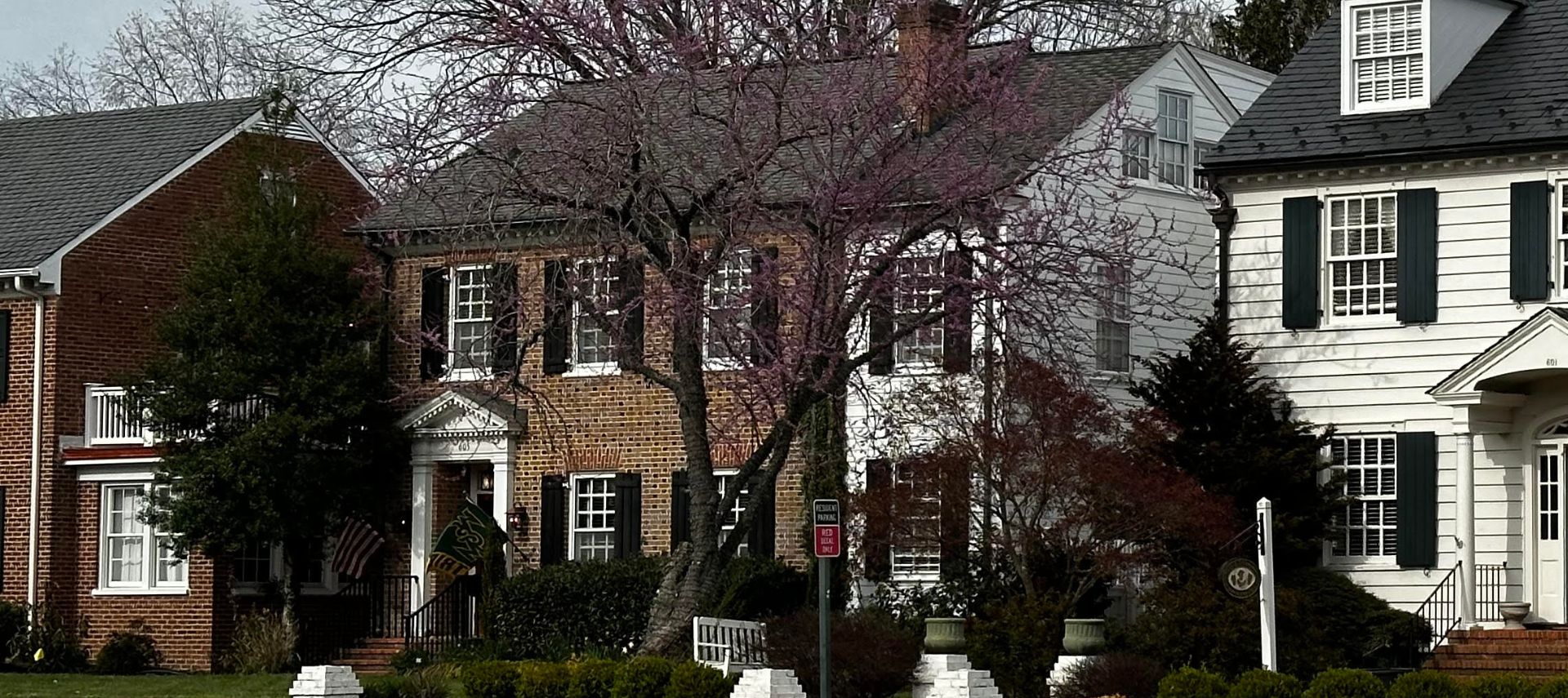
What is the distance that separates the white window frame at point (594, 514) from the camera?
3216 cm

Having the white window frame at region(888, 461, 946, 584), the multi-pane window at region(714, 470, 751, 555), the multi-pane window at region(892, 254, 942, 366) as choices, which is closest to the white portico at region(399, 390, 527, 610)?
the multi-pane window at region(714, 470, 751, 555)

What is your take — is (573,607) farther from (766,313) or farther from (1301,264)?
(1301,264)

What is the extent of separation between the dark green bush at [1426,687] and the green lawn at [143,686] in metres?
12.5

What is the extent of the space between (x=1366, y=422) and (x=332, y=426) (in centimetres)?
1357

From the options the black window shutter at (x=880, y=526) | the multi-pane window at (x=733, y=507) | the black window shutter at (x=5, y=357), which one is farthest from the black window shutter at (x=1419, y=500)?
the black window shutter at (x=5, y=357)

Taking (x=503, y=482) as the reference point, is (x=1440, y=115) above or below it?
above

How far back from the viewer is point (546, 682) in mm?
23547

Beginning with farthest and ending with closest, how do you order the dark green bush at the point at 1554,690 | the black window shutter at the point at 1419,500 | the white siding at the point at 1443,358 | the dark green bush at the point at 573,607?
the dark green bush at the point at 573,607 < the black window shutter at the point at 1419,500 < the white siding at the point at 1443,358 < the dark green bush at the point at 1554,690

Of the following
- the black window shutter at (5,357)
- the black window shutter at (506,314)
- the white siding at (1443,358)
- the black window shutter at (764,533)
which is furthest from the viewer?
the black window shutter at (5,357)

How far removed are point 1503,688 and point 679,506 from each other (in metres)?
13.2

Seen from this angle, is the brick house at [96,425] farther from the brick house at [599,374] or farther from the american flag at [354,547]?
the brick house at [599,374]

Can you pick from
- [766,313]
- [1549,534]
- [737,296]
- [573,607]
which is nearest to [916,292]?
[737,296]

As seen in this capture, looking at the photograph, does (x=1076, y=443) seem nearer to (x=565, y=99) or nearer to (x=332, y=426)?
(x=565, y=99)

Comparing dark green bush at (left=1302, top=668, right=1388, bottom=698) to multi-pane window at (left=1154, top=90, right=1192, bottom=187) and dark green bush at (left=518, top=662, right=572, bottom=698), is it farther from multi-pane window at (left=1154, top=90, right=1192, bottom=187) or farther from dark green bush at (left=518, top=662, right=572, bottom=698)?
multi-pane window at (left=1154, top=90, right=1192, bottom=187)
